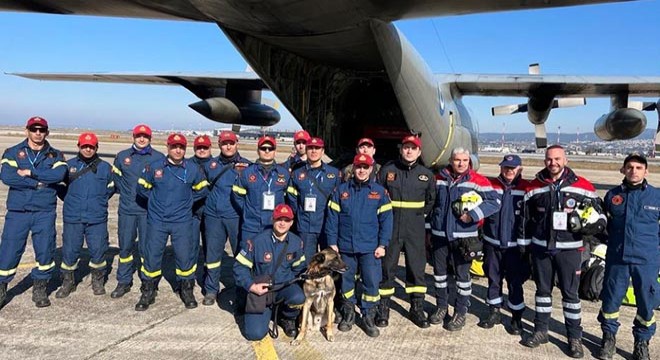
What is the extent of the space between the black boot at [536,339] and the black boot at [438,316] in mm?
845

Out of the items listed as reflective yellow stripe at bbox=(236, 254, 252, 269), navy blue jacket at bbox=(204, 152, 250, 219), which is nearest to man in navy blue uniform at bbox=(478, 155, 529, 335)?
reflective yellow stripe at bbox=(236, 254, 252, 269)

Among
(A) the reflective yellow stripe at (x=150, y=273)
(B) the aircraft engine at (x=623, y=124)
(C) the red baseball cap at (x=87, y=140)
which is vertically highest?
(B) the aircraft engine at (x=623, y=124)

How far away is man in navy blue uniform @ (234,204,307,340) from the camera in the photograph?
441cm

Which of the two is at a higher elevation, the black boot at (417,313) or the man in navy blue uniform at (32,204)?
the man in navy blue uniform at (32,204)

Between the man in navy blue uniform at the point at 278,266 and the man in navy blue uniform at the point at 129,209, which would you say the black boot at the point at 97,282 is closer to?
the man in navy blue uniform at the point at 129,209

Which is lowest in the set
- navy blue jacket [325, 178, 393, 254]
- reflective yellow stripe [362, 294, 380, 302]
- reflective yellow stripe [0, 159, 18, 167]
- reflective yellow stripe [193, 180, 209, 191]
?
reflective yellow stripe [362, 294, 380, 302]

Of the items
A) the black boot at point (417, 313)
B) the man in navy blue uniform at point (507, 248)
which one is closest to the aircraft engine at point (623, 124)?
the man in navy blue uniform at point (507, 248)

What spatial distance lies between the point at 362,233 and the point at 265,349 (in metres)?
1.42

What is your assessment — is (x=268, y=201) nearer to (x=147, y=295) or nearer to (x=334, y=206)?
(x=334, y=206)

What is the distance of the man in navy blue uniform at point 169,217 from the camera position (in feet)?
16.8

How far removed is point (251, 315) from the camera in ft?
13.9

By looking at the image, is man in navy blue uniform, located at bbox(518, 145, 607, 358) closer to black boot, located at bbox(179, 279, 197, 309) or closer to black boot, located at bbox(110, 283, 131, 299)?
black boot, located at bbox(179, 279, 197, 309)

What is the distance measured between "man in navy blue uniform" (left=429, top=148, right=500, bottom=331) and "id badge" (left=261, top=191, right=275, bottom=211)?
5.76 ft

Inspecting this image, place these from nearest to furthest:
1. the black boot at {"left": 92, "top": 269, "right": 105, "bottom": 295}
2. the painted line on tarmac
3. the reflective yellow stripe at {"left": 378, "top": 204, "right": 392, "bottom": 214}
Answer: the painted line on tarmac
the reflective yellow stripe at {"left": 378, "top": 204, "right": 392, "bottom": 214}
the black boot at {"left": 92, "top": 269, "right": 105, "bottom": 295}
